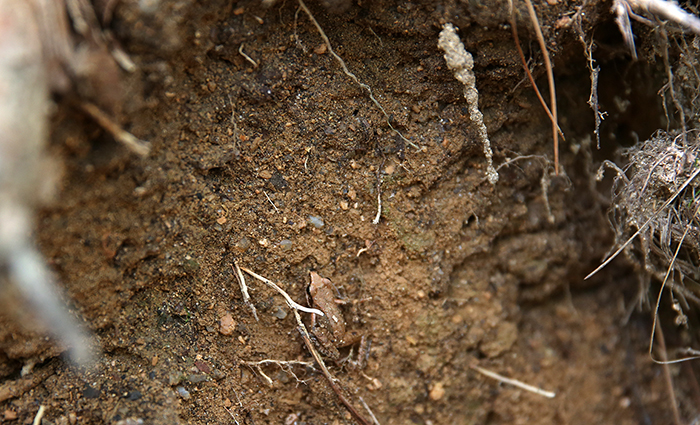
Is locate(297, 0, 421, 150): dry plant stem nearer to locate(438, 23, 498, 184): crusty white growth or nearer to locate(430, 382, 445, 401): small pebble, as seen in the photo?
locate(438, 23, 498, 184): crusty white growth

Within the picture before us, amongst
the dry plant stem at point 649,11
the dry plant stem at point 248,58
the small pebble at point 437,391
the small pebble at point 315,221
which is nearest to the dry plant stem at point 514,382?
the small pebble at point 437,391

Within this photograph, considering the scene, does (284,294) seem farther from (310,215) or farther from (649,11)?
(649,11)

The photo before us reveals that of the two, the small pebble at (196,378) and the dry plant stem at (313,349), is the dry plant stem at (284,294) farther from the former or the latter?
the small pebble at (196,378)

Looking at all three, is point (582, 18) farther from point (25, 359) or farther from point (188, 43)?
point (25, 359)

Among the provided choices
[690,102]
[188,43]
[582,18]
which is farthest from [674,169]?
[188,43]

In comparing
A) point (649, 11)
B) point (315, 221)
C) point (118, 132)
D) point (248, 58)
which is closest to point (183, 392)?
point (315, 221)
